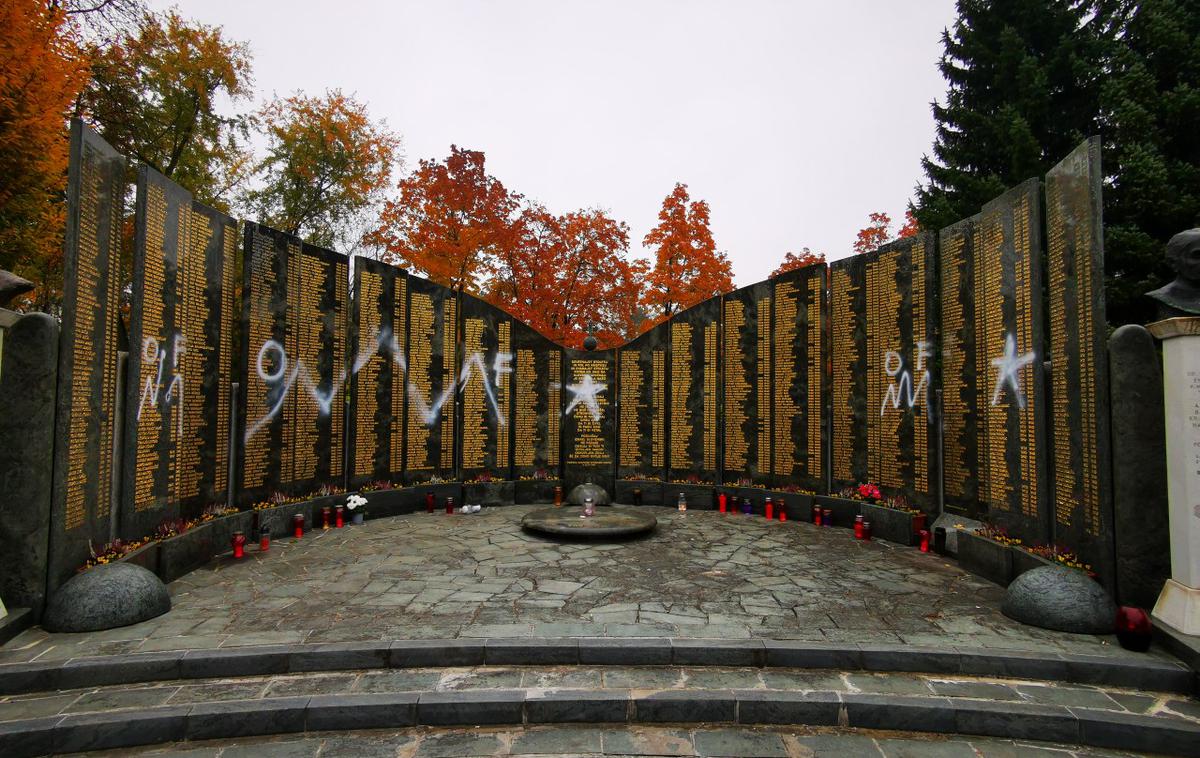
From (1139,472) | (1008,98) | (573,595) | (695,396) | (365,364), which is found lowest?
(573,595)

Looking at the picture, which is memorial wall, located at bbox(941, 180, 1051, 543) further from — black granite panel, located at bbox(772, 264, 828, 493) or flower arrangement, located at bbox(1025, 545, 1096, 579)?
black granite panel, located at bbox(772, 264, 828, 493)

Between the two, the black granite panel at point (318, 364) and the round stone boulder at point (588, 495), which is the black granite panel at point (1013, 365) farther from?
the black granite panel at point (318, 364)

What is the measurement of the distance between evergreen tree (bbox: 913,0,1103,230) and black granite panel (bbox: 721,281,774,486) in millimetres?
7749

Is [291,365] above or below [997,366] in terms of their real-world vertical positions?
above

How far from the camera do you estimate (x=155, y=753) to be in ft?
12.3

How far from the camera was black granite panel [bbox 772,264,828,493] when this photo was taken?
34.0 feet

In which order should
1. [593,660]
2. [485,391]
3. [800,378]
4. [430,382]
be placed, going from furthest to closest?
1. [485,391]
2. [430,382]
3. [800,378]
4. [593,660]

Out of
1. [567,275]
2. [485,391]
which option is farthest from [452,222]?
[485,391]

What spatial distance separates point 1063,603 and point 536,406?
30.1 feet

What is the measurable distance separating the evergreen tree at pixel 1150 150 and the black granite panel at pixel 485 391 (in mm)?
12762

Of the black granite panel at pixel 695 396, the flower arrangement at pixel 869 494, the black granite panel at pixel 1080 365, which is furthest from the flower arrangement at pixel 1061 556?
the black granite panel at pixel 695 396

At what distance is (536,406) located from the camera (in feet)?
40.3

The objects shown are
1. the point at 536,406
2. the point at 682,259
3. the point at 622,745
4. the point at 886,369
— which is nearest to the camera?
the point at 622,745

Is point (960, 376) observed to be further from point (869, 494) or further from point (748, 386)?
point (748, 386)
